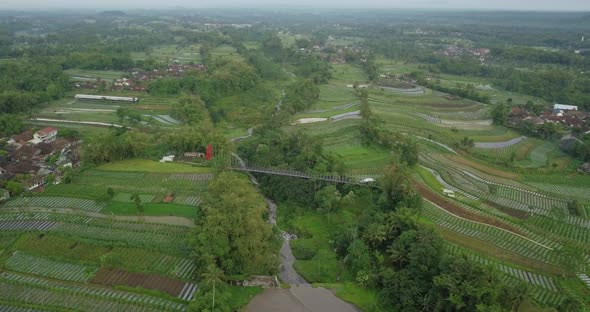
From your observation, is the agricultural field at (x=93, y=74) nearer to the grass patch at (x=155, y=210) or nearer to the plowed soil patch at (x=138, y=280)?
the grass patch at (x=155, y=210)

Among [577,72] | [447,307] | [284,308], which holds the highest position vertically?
[577,72]

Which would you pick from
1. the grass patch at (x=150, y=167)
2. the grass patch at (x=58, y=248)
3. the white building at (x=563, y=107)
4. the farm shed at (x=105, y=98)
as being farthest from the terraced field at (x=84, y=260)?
the white building at (x=563, y=107)

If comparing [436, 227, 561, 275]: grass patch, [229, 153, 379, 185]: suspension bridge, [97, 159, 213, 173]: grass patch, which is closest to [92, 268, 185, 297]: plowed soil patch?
[229, 153, 379, 185]: suspension bridge

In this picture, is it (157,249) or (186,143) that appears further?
(186,143)

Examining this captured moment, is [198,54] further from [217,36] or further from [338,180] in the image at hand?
[338,180]

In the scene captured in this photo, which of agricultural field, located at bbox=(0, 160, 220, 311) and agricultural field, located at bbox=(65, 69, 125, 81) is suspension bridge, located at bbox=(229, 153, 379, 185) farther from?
agricultural field, located at bbox=(65, 69, 125, 81)

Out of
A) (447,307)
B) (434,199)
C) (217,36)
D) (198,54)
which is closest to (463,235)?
(434,199)

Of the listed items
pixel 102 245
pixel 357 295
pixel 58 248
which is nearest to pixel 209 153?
pixel 102 245
